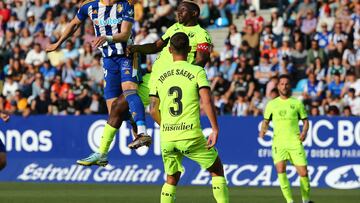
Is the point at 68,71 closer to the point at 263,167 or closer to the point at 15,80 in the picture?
the point at 15,80

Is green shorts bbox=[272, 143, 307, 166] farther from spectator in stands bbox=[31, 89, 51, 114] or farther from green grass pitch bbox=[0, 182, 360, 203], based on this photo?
spectator in stands bbox=[31, 89, 51, 114]

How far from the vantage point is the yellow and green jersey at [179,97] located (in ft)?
46.0

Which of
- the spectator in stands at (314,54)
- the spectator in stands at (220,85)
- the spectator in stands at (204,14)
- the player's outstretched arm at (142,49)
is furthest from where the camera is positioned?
the spectator in stands at (204,14)

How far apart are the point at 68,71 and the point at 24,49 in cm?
227

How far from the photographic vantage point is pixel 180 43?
13.9 metres

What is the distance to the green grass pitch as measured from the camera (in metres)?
21.1

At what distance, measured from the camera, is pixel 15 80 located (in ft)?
101

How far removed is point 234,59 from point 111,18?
13579mm

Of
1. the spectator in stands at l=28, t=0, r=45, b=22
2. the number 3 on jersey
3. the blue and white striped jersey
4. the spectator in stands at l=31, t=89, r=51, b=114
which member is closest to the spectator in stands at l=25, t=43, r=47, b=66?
the spectator in stands at l=28, t=0, r=45, b=22

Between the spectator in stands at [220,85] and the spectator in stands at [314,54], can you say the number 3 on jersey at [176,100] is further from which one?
the spectator in stands at [314,54]

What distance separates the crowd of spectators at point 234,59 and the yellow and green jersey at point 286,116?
379cm

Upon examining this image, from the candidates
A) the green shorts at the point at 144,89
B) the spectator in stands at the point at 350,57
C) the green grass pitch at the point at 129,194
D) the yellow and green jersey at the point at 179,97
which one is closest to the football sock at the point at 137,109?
the green shorts at the point at 144,89

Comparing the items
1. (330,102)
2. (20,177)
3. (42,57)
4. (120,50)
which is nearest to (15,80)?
(42,57)

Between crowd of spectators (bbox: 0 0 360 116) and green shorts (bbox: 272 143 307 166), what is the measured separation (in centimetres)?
421
